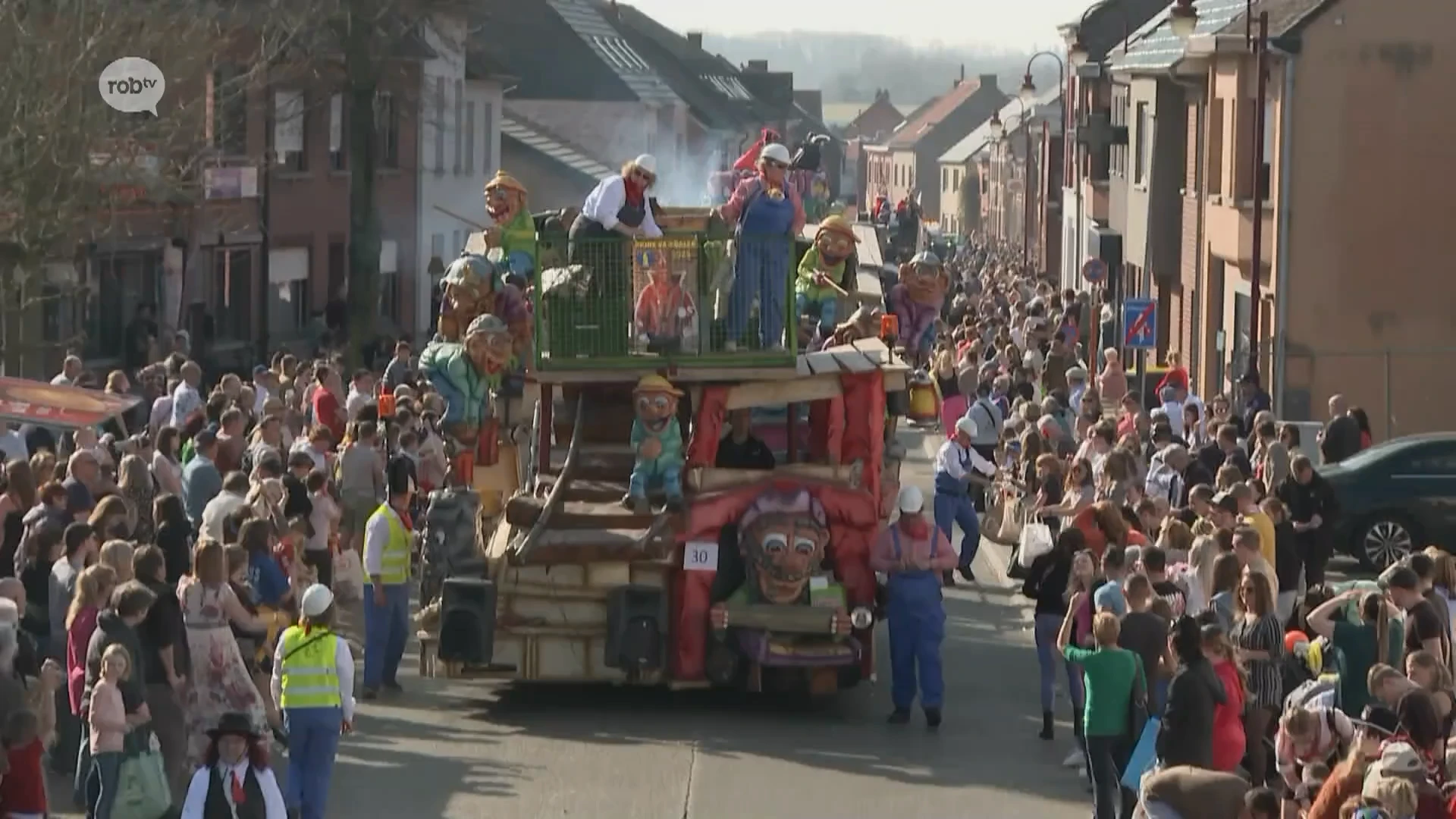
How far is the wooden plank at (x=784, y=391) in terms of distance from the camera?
18.1 m

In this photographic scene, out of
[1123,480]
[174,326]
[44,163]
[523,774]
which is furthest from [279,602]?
[174,326]

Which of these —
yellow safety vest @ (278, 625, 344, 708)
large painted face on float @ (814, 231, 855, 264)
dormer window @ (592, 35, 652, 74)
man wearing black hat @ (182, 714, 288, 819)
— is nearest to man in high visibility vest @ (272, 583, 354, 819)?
yellow safety vest @ (278, 625, 344, 708)

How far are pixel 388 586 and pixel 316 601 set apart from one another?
4.72 metres

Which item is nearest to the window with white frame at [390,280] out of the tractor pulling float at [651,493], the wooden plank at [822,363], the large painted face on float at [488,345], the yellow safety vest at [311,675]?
the tractor pulling float at [651,493]

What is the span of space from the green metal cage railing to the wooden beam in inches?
28.6

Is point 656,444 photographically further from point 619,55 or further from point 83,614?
point 619,55

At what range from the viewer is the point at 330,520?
19438mm

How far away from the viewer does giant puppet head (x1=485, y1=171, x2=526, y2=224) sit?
2025 centimetres

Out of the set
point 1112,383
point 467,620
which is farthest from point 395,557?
point 1112,383

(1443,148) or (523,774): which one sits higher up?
(1443,148)

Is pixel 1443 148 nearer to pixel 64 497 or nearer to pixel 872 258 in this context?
pixel 872 258

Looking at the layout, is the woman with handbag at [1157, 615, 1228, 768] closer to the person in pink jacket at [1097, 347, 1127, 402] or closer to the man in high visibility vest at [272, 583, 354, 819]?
the man in high visibility vest at [272, 583, 354, 819]

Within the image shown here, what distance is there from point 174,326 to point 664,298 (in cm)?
2545

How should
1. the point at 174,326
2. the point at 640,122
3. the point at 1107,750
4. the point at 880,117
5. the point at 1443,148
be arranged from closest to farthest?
the point at 1107,750, the point at 1443,148, the point at 174,326, the point at 640,122, the point at 880,117
